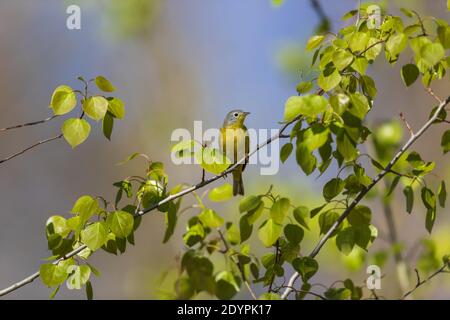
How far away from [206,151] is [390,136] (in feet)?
3.61

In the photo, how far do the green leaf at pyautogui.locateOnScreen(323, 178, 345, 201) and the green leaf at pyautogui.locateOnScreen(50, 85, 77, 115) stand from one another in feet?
2.18

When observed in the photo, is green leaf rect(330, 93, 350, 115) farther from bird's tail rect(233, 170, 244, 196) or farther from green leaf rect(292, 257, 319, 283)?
bird's tail rect(233, 170, 244, 196)

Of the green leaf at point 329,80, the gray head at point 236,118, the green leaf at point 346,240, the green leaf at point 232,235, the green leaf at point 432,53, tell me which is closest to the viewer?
the green leaf at point 432,53

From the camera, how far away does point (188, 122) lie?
5535 mm

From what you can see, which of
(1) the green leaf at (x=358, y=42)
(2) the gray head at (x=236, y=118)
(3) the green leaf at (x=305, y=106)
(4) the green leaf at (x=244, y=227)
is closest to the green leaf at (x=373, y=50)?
(1) the green leaf at (x=358, y=42)

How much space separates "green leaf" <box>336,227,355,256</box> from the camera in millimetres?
1732

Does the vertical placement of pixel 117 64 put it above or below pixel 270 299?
above

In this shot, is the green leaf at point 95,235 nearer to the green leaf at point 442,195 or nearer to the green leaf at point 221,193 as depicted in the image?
the green leaf at point 221,193

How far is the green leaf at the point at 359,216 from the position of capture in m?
1.80

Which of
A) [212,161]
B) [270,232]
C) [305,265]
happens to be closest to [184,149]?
[212,161]

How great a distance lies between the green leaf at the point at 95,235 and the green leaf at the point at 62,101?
0.28 m
